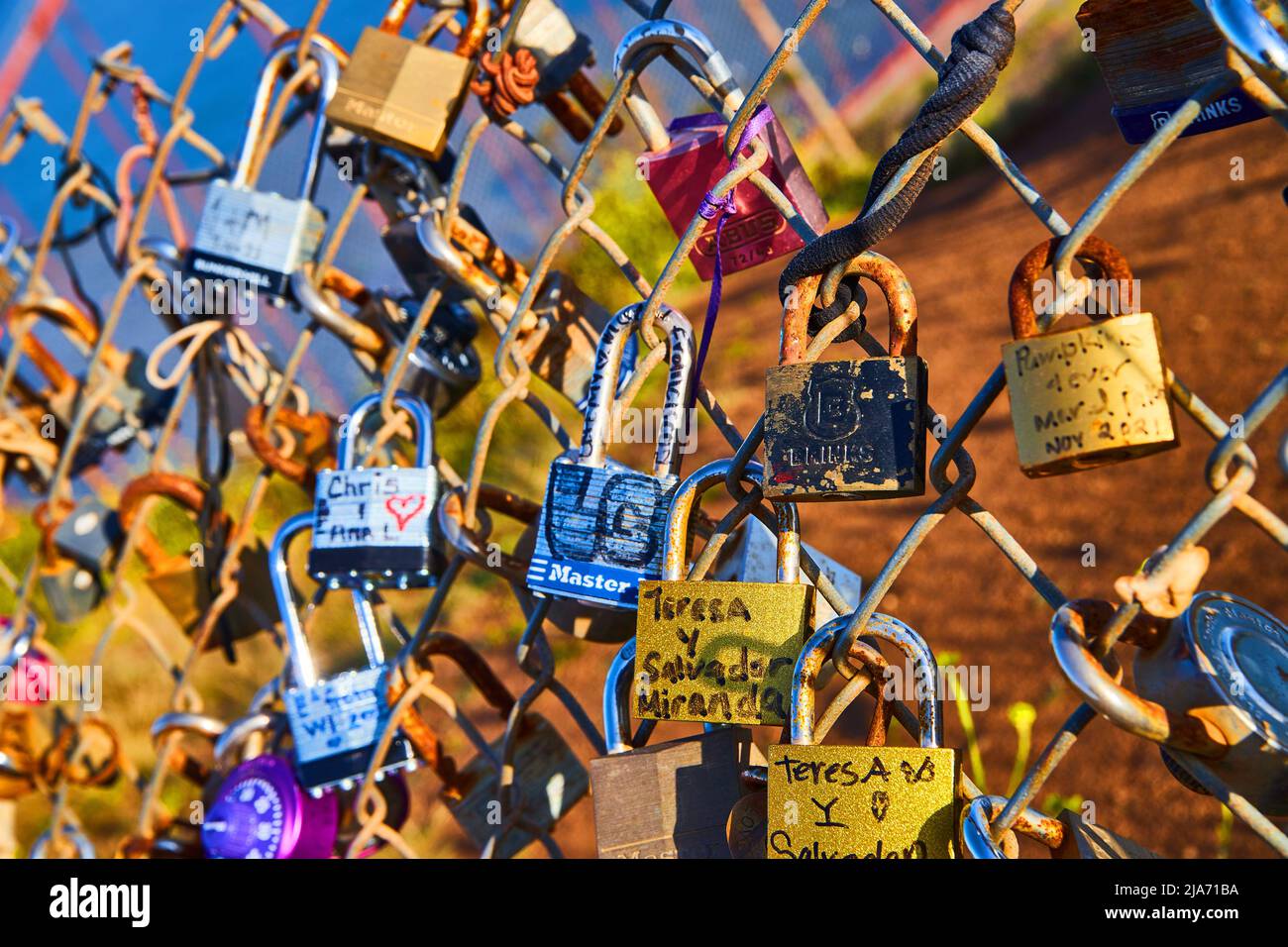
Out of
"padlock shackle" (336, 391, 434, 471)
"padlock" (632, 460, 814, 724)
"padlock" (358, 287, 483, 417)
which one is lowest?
"padlock" (632, 460, 814, 724)

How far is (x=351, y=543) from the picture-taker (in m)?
1.22

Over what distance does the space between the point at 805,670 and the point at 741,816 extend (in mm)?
144

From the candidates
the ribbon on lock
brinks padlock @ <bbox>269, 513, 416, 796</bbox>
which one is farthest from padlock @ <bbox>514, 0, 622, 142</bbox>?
brinks padlock @ <bbox>269, 513, 416, 796</bbox>

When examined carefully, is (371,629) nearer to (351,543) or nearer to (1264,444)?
(351,543)

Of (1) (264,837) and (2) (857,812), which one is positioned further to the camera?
(1) (264,837)

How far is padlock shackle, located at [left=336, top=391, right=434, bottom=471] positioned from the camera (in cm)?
127

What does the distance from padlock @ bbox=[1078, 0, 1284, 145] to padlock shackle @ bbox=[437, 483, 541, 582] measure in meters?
0.64

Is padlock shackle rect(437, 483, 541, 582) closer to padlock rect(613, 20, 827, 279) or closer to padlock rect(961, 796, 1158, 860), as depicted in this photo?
padlock rect(613, 20, 827, 279)

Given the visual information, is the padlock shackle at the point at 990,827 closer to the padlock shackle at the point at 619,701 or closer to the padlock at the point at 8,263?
the padlock shackle at the point at 619,701

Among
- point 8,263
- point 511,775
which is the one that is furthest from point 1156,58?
point 8,263

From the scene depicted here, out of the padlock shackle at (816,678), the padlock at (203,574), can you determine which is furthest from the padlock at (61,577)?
the padlock shackle at (816,678)

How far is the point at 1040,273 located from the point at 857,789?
357 millimetres

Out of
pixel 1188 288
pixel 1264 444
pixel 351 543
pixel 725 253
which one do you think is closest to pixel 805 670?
pixel 725 253

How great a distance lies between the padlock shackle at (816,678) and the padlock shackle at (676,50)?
17.1 inches
